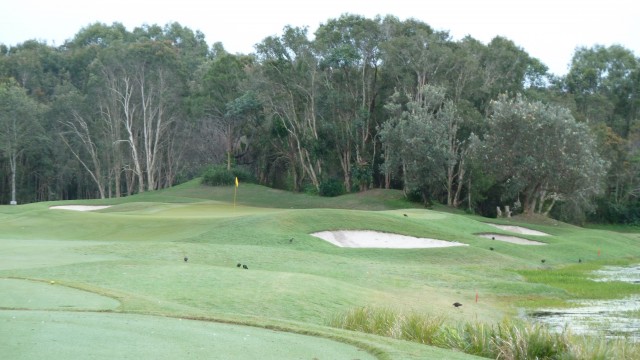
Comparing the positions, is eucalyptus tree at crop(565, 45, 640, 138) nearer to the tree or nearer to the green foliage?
the green foliage

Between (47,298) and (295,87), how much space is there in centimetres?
5666

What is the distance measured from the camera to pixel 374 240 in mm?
36094

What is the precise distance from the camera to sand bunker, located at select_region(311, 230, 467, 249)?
35281 mm

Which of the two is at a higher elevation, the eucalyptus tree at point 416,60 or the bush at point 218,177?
the eucalyptus tree at point 416,60

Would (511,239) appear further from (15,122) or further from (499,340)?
(15,122)

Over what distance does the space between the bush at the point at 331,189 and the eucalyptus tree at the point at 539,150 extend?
15.8m

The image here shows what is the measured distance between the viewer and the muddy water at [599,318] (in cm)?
1728

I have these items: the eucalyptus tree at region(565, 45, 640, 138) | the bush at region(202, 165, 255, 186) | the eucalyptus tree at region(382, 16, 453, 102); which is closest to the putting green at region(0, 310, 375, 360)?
the eucalyptus tree at region(382, 16, 453, 102)

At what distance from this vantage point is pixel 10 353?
853 centimetres

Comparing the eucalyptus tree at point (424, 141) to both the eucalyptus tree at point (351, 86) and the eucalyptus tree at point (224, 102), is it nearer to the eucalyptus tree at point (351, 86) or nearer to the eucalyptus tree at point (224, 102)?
the eucalyptus tree at point (351, 86)

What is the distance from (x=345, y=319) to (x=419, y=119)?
4449 centimetres

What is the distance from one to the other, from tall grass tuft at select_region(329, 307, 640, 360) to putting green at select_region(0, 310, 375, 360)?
7.93 ft

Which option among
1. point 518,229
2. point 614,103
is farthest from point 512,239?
point 614,103

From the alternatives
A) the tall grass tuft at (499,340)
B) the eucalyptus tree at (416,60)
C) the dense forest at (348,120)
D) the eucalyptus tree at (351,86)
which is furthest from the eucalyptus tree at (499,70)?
the tall grass tuft at (499,340)
